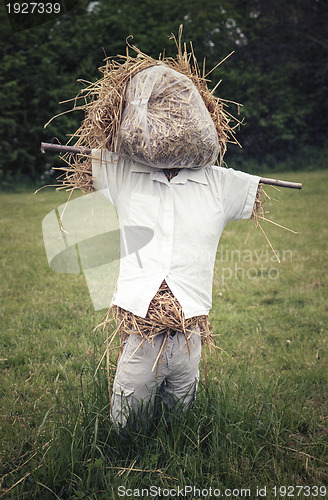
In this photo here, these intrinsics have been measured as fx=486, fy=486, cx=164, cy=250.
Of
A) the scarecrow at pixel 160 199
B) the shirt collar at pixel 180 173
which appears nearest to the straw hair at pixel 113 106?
the scarecrow at pixel 160 199

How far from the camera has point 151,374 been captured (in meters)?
2.36

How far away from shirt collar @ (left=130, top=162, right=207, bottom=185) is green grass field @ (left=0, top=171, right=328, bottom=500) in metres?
1.12

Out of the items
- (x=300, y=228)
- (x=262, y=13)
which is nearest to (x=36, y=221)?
(x=300, y=228)

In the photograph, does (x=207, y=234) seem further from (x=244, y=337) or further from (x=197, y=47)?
(x=197, y=47)

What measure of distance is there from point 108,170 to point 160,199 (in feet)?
1.05

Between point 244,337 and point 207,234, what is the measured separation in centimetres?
218

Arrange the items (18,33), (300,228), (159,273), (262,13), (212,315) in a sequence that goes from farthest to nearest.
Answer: (262,13) < (18,33) < (300,228) < (212,315) < (159,273)

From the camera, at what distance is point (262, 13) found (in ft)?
54.4

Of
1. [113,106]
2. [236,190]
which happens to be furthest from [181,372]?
[113,106]

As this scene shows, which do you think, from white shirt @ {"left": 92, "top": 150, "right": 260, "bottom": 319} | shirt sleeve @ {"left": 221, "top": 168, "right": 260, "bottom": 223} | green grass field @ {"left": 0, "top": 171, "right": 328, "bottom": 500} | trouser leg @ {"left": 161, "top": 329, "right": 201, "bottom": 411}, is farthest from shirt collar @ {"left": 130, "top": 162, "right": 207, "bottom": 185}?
green grass field @ {"left": 0, "top": 171, "right": 328, "bottom": 500}

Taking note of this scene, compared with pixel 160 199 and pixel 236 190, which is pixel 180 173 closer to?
pixel 160 199

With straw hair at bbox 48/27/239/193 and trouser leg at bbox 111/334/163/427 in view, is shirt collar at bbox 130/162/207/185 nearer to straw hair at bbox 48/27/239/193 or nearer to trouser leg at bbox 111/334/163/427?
straw hair at bbox 48/27/239/193

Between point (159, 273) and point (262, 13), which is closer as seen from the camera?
point (159, 273)

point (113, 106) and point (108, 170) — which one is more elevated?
point (113, 106)
